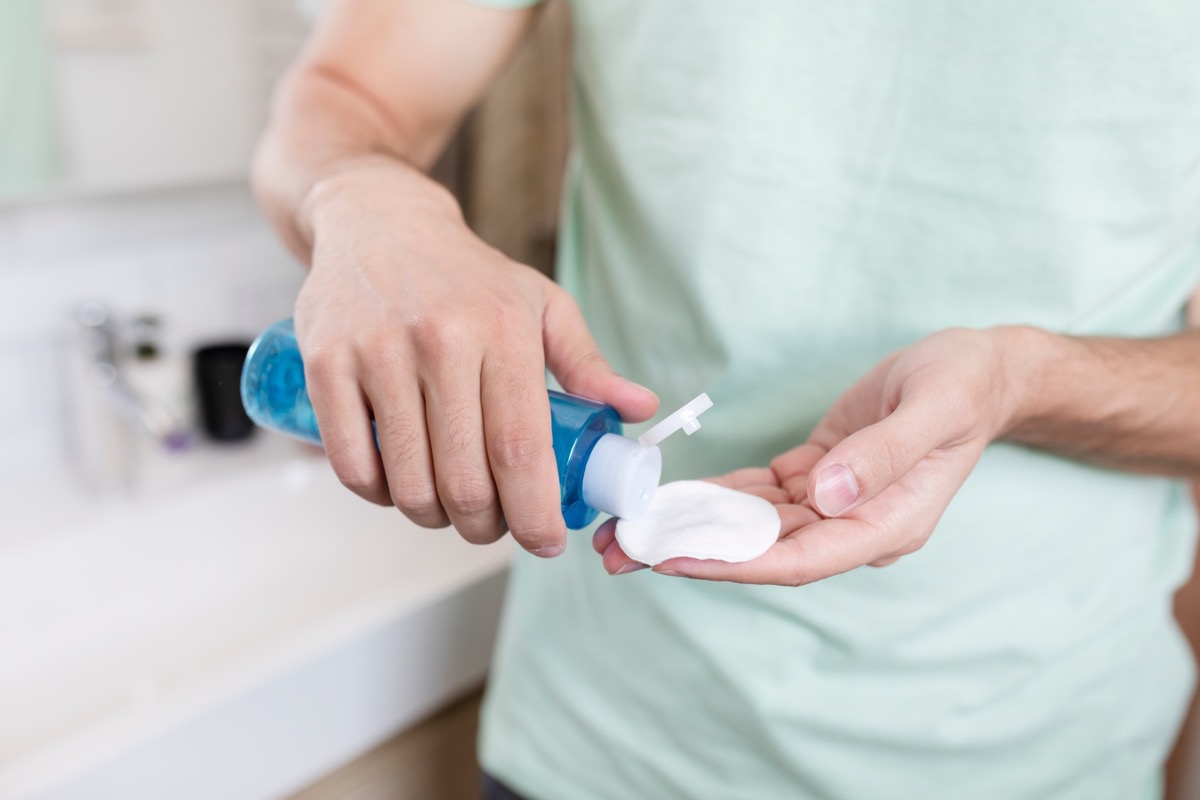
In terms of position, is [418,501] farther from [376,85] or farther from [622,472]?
[376,85]

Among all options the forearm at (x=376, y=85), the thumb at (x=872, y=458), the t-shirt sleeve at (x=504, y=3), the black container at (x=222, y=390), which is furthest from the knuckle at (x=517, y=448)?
the black container at (x=222, y=390)

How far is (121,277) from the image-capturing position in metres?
0.97

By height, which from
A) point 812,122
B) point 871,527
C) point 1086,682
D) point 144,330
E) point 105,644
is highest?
point 812,122

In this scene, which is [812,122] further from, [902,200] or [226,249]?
[226,249]

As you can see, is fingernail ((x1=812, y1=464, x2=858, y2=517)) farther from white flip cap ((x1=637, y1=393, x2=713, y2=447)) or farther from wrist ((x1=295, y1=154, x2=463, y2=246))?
wrist ((x1=295, y1=154, x2=463, y2=246))

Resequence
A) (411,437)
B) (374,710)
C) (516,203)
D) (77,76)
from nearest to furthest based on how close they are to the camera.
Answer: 1. (411,437)
2. (374,710)
3. (77,76)
4. (516,203)

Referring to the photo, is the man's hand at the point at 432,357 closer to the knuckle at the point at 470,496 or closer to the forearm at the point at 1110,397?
the knuckle at the point at 470,496

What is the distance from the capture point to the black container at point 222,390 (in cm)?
96

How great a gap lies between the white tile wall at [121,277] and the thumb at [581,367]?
0.70m

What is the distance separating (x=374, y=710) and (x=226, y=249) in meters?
0.56

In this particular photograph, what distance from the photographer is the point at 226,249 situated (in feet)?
3.47

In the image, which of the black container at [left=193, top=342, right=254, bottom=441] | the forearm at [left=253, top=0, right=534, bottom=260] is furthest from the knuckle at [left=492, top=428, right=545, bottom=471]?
the black container at [left=193, top=342, right=254, bottom=441]

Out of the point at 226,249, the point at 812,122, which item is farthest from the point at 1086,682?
the point at 226,249

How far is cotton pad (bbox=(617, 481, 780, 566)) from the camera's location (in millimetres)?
403
